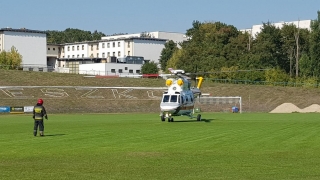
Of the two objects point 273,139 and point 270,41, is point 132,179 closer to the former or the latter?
point 273,139

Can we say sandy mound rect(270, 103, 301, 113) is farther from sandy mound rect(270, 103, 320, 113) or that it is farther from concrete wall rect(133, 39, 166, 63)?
concrete wall rect(133, 39, 166, 63)

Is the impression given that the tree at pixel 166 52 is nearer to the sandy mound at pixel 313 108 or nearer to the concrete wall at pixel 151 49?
the concrete wall at pixel 151 49

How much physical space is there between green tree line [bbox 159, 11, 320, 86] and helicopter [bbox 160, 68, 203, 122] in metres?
62.3

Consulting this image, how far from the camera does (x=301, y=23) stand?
142m

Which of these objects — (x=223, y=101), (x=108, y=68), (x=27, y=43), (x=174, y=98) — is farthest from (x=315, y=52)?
(x=27, y=43)

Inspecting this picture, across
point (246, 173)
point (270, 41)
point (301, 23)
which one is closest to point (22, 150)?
point (246, 173)

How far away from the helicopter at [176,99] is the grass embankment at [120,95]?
3836 cm

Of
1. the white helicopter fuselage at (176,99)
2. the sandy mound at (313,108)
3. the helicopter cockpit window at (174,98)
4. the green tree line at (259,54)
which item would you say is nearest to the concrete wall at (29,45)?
the green tree line at (259,54)

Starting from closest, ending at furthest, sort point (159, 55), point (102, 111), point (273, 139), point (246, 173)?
1. point (246, 173)
2. point (273, 139)
3. point (102, 111)
4. point (159, 55)

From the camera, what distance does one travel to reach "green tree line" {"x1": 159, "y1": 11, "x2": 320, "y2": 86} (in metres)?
106

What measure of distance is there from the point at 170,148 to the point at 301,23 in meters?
127

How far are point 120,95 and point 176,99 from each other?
4888 cm

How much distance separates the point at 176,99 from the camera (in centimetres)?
4309

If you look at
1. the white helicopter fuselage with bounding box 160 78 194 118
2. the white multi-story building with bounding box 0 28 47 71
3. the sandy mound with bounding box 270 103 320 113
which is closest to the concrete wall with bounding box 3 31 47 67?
the white multi-story building with bounding box 0 28 47 71
